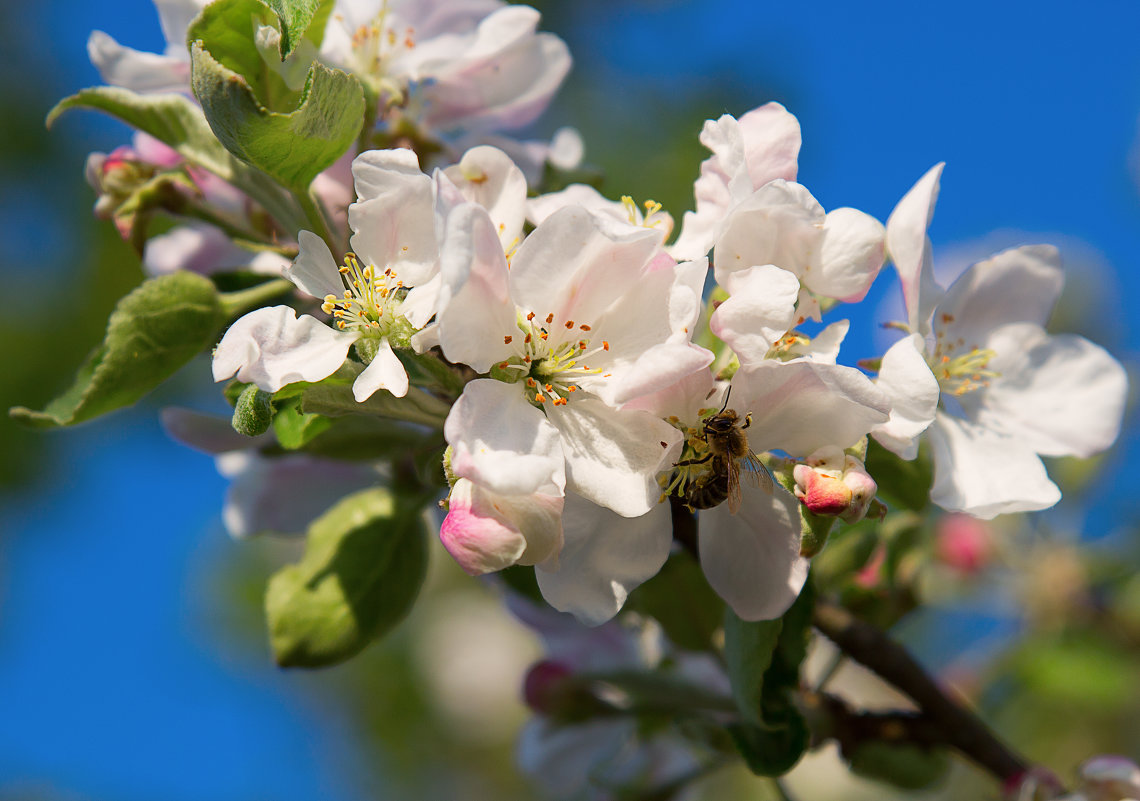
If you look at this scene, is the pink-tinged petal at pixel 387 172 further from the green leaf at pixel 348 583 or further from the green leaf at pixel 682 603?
the green leaf at pixel 682 603

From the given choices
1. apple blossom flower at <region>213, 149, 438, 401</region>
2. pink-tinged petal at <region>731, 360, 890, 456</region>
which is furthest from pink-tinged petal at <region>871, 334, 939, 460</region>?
apple blossom flower at <region>213, 149, 438, 401</region>

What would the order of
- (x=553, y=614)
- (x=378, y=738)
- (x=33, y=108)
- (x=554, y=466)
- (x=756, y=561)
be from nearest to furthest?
(x=554, y=466) → (x=756, y=561) → (x=553, y=614) → (x=378, y=738) → (x=33, y=108)

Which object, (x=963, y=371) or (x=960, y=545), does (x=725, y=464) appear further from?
(x=960, y=545)

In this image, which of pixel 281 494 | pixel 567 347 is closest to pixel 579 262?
pixel 567 347

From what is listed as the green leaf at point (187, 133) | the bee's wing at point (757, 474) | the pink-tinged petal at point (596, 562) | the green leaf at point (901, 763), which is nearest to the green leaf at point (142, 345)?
the green leaf at point (187, 133)

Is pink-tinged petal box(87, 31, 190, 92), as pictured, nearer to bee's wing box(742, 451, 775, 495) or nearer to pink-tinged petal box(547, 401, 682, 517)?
pink-tinged petal box(547, 401, 682, 517)

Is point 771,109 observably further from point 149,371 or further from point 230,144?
point 149,371

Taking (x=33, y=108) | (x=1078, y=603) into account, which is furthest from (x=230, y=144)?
(x=33, y=108)
